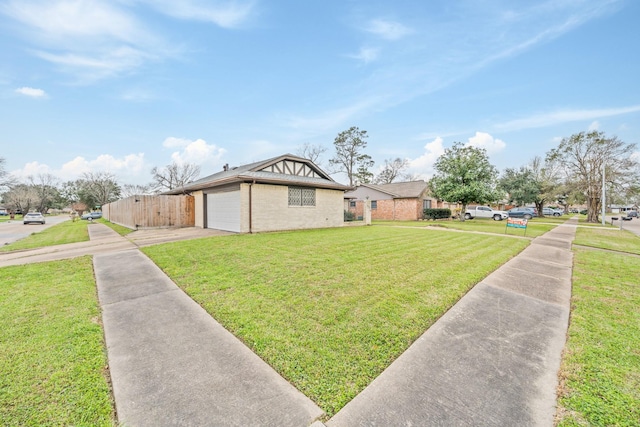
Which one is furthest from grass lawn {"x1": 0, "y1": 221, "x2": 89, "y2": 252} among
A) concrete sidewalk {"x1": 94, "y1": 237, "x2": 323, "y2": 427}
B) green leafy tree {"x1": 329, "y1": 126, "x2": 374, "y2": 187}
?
green leafy tree {"x1": 329, "y1": 126, "x2": 374, "y2": 187}

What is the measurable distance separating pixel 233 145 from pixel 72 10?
56.0 ft

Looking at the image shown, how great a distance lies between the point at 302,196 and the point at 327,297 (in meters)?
10.8

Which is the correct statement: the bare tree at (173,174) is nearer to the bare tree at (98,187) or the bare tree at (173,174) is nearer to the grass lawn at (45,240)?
the bare tree at (98,187)

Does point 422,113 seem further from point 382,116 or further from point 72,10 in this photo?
point 72,10

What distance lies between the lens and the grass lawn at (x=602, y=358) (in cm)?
201

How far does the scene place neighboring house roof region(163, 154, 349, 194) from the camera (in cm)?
1223

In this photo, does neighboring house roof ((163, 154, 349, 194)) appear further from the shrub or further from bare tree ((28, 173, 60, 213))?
bare tree ((28, 173, 60, 213))

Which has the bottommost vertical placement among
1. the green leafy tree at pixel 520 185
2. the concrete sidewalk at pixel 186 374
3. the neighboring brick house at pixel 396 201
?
the concrete sidewalk at pixel 186 374

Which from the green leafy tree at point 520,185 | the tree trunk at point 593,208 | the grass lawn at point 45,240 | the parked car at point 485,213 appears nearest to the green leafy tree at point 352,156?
the parked car at point 485,213

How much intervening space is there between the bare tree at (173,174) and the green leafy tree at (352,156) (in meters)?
27.4

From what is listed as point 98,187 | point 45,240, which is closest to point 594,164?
point 45,240

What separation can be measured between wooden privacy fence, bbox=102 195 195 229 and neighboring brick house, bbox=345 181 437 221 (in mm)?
14721

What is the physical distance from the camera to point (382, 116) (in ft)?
62.6

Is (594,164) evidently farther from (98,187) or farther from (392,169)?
(98,187)
